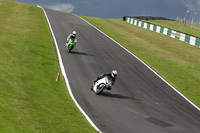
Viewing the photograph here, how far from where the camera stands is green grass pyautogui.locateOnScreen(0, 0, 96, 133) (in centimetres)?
1016

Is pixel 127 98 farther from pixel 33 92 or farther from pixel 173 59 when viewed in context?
pixel 173 59

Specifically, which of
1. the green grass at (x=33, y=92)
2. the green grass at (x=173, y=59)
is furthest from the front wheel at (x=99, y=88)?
the green grass at (x=173, y=59)

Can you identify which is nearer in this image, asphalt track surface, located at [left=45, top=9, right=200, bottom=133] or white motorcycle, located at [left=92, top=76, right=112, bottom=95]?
asphalt track surface, located at [left=45, top=9, right=200, bottom=133]

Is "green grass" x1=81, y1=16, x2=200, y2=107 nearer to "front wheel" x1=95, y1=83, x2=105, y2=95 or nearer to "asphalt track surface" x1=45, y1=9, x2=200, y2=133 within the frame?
"asphalt track surface" x1=45, y1=9, x2=200, y2=133

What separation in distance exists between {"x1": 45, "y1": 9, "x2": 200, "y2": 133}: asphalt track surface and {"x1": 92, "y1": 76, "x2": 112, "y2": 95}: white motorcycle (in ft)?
1.10

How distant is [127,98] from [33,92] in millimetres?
5537

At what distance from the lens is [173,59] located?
3128 centimetres

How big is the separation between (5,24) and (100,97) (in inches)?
868

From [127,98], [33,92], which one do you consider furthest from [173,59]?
[33,92]

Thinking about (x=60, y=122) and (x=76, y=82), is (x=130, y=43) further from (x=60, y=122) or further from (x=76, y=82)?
(x=60, y=122)

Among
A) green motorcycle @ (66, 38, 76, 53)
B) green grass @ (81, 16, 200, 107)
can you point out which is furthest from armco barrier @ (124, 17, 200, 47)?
green motorcycle @ (66, 38, 76, 53)

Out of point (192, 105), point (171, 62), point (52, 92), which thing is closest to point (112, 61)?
point (171, 62)

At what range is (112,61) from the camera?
26250 millimetres

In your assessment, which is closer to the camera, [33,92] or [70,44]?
[33,92]
